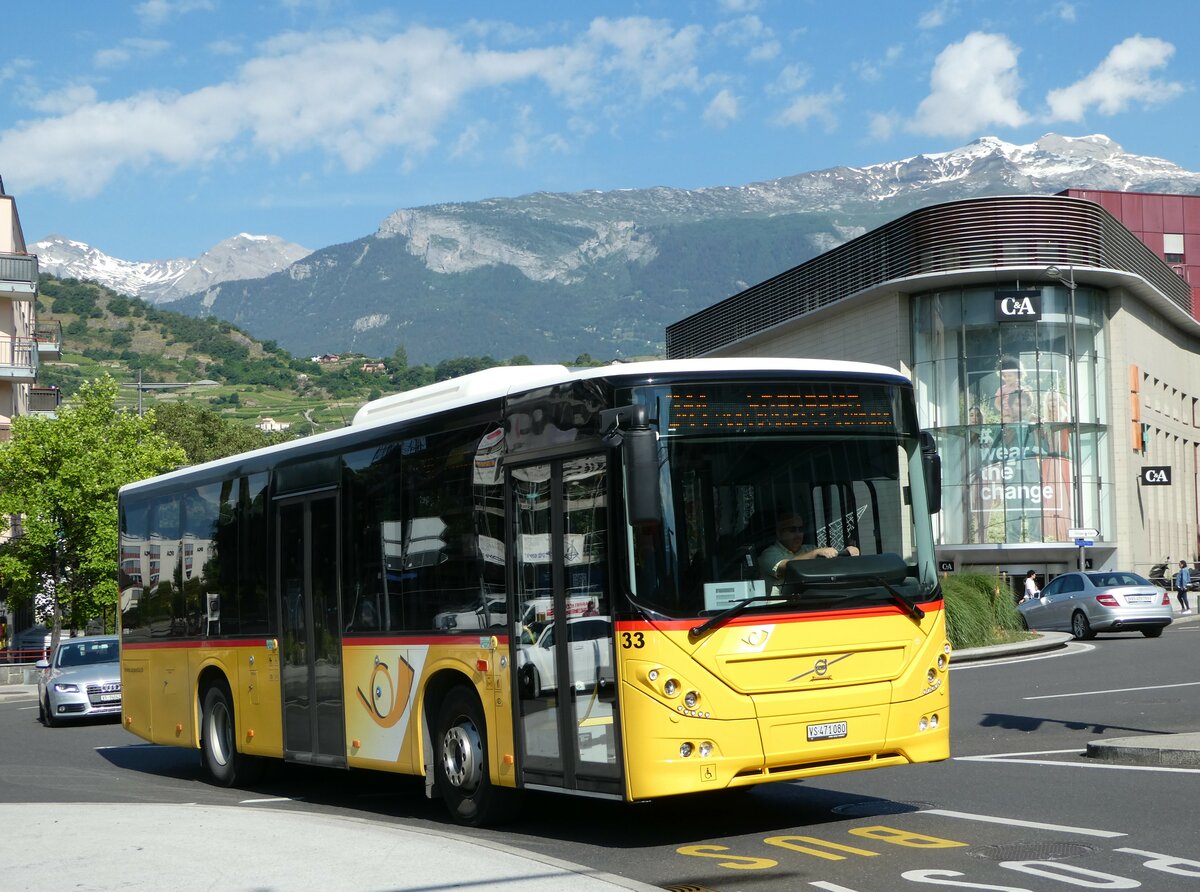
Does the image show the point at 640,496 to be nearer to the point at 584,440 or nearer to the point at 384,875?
the point at 584,440

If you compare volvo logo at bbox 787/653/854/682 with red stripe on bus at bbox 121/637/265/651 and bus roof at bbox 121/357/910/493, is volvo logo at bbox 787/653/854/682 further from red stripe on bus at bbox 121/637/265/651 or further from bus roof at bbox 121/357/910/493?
red stripe on bus at bbox 121/637/265/651

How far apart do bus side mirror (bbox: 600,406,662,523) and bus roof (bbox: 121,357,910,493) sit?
447 mm

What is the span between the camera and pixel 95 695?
989 inches

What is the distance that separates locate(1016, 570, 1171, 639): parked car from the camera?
33.8 meters

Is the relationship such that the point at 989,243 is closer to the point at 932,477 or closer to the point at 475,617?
the point at 932,477

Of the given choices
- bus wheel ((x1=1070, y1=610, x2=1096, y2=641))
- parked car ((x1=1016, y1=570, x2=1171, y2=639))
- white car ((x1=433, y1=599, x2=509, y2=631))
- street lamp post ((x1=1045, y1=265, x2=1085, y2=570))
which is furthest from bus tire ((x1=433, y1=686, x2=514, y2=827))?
street lamp post ((x1=1045, y1=265, x2=1085, y2=570))

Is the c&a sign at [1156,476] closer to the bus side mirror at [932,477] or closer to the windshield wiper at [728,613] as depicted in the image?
the bus side mirror at [932,477]

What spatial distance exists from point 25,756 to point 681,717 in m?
12.7

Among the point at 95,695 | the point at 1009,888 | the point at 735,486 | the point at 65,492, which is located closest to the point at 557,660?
the point at 735,486

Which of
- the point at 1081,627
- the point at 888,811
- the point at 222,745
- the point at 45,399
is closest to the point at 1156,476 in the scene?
the point at 1081,627

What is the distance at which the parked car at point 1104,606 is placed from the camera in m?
33.8

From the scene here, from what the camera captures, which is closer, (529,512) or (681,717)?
(681,717)

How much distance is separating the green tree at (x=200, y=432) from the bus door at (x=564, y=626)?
94.3 m

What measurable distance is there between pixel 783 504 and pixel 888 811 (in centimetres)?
259
